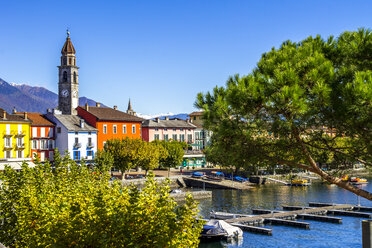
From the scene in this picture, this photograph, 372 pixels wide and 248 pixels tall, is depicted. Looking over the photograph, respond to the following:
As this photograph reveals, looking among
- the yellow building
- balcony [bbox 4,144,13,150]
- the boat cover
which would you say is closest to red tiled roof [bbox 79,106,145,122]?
the yellow building

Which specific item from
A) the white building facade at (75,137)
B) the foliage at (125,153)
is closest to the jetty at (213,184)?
the foliage at (125,153)

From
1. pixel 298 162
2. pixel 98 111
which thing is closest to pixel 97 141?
pixel 98 111

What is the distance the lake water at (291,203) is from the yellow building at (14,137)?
3136 cm

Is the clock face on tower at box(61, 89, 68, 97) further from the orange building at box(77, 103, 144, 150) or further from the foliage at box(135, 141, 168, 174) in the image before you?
the foliage at box(135, 141, 168, 174)

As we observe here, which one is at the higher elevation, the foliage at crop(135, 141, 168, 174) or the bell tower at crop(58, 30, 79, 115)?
the bell tower at crop(58, 30, 79, 115)

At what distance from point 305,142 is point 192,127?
94.2 meters

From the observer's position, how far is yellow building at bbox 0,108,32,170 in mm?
68256

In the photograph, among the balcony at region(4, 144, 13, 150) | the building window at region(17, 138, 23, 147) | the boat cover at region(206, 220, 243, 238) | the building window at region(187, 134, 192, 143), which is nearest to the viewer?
the boat cover at region(206, 220, 243, 238)

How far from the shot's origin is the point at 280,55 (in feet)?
42.9

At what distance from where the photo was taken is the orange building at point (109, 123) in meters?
81.6

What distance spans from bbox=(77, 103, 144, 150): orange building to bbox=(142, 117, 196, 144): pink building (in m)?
9.85

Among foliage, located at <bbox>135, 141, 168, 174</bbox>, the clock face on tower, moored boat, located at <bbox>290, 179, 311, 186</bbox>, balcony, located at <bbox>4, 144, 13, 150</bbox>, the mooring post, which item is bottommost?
moored boat, located at <bbox>290, 179, 311, 186</bbox>

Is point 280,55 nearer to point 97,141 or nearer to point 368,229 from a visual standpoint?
point 368,229

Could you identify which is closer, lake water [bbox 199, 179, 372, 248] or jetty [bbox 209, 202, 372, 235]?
lake water [bbox 199, 179, 372, 248]
